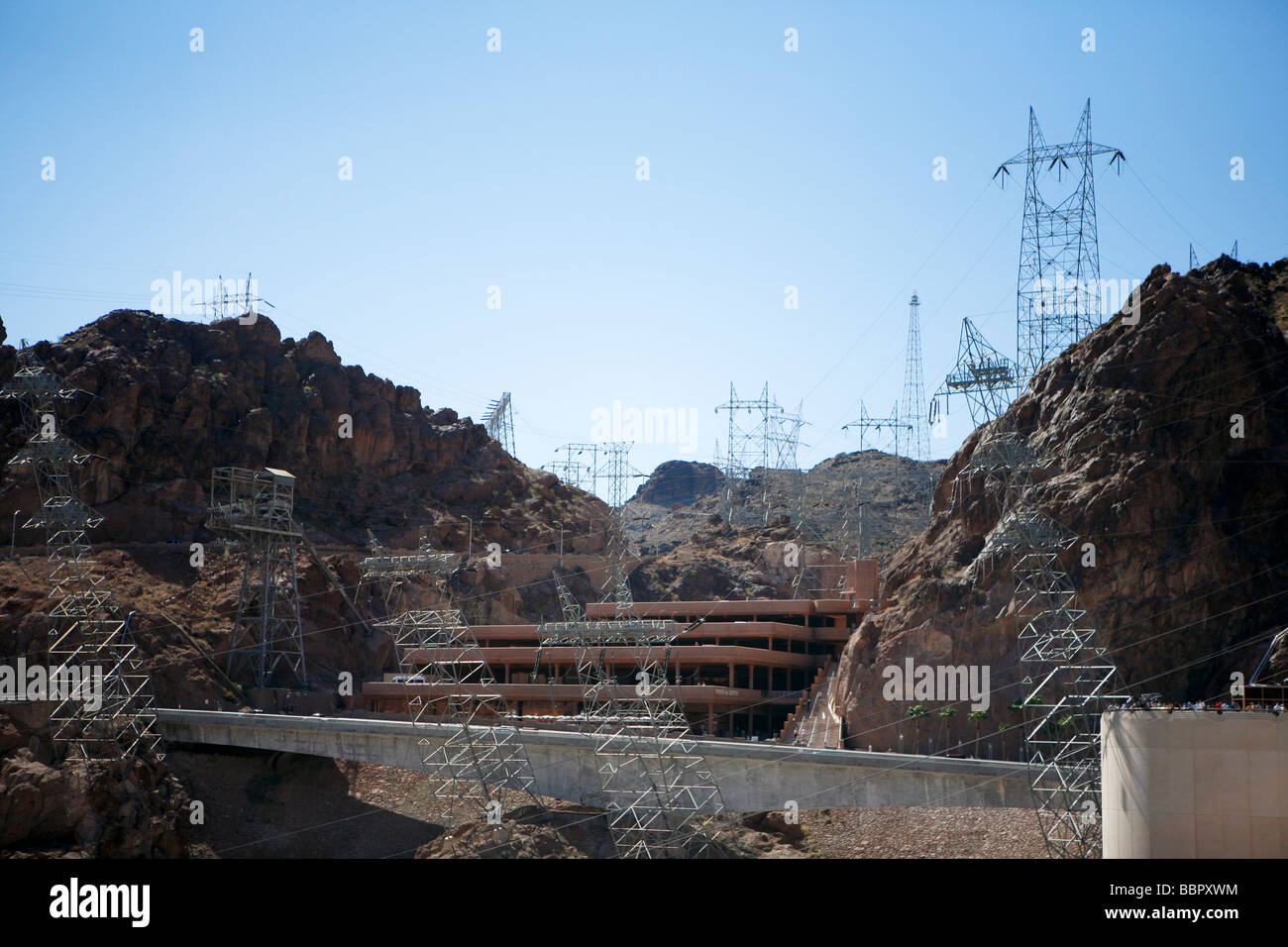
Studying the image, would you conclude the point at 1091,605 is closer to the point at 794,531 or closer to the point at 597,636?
the point at 597,636

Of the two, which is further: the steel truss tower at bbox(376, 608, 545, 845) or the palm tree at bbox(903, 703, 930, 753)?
the palm tree at bbox(903, 703, 930, 753)

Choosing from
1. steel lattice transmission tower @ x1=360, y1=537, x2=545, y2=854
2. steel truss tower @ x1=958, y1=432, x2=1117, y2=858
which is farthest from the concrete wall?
steel lattice transmission tower @ x1=360, y1=537, x2=545, y2=854

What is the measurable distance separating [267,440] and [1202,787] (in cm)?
10949

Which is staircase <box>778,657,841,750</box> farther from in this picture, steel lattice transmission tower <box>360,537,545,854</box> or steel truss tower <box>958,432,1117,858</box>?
steel lattice transmission tower <box>360,537,545,854</box>

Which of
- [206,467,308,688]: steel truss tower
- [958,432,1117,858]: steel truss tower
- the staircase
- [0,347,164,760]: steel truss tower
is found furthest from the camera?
[206,467,308,688]: steel truss tower

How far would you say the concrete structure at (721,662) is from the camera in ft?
330

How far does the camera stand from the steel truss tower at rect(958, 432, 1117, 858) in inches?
2432

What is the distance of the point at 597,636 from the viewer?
94.4m

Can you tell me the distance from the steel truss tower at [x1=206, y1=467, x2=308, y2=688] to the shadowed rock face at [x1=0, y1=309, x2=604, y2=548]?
16.3 m

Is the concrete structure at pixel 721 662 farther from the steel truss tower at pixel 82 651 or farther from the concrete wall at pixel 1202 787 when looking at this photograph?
the concrete wall at pixel 1202 787

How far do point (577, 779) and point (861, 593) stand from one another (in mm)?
37580

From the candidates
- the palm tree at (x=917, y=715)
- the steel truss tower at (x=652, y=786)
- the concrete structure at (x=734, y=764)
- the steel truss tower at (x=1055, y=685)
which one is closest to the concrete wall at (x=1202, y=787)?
the steel truss tower at (x=1055, y=685)

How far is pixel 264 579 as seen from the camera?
110m

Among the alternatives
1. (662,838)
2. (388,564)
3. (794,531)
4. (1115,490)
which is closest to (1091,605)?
(1115,490)
